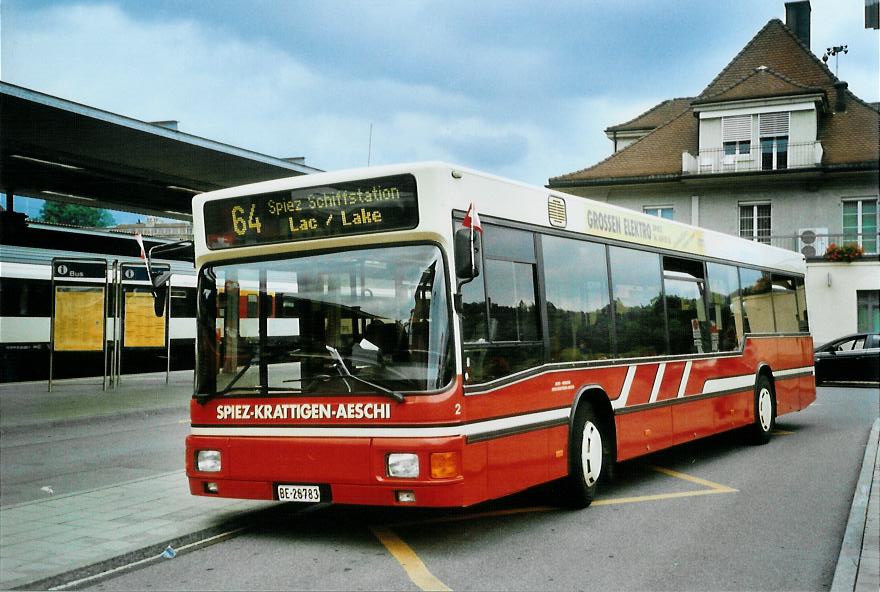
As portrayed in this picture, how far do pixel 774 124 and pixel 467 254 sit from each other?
36.1 m

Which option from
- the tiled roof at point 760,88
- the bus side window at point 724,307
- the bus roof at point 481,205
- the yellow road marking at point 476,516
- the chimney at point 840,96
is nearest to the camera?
the bus roof at point 481,205

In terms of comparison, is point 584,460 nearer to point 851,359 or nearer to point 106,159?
point 106,159

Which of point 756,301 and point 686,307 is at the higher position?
point 756,301

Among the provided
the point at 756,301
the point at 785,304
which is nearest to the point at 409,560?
the point at 756,301

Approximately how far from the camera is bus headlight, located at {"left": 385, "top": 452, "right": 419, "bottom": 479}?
6491 millimetres

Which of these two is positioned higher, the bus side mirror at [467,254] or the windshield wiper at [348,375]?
the bus side mirror at [467,254]

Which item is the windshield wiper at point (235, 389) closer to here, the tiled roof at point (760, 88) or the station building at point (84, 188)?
the station building at point (84, 188)

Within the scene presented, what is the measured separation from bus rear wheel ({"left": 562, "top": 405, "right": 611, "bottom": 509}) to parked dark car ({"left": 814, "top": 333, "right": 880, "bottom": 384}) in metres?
19.9

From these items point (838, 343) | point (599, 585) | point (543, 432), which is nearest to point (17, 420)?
point (543, 432)

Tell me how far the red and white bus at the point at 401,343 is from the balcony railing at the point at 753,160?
32582mm

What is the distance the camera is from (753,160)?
39.4 metres

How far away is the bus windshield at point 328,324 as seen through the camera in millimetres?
6676

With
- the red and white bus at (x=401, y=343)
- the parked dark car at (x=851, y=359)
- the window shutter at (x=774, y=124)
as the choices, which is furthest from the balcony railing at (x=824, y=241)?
the red and white bus at (x=401, y=343)

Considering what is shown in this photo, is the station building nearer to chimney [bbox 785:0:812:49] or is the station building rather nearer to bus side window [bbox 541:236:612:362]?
bus side window [bbox 541:236:612:362]
